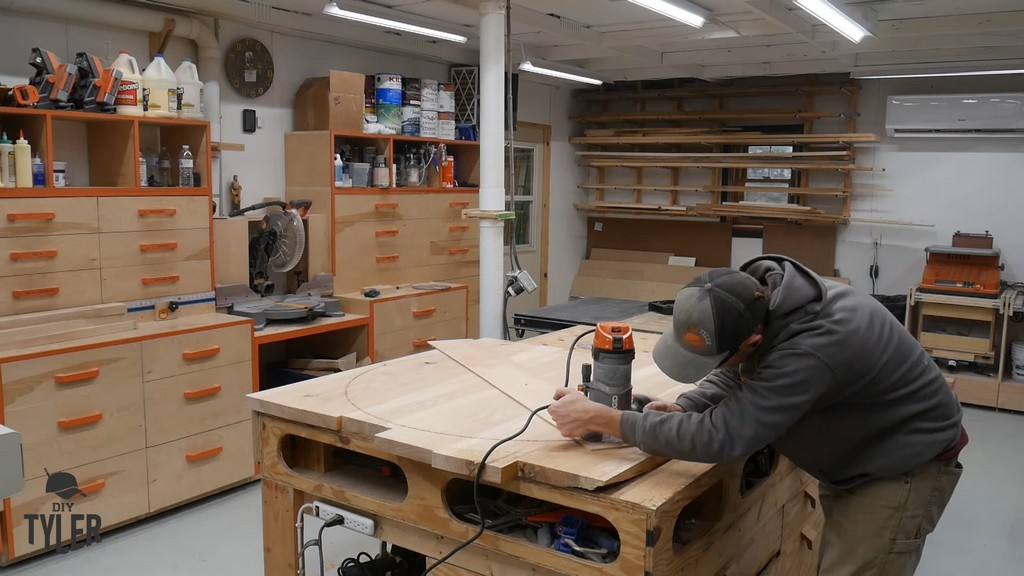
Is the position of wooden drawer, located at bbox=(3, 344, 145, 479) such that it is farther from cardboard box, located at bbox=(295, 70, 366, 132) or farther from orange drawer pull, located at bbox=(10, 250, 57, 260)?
cardboard box, located at bbox=(295, 70, 366, 132)

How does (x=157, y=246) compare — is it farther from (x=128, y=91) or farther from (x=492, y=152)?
(x=492, y=152)

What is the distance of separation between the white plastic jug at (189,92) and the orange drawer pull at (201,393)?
4.58 feet

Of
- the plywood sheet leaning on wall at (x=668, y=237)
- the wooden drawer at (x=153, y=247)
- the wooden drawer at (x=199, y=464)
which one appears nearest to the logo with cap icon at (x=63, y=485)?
the wooden drawer at (x=199, y=464)

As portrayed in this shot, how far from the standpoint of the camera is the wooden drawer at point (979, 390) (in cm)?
598

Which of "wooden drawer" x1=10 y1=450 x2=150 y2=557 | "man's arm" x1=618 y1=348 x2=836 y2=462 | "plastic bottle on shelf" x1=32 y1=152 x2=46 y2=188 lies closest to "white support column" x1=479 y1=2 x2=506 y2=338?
"wooden drawer" x1=10 y1=450 x2=150 y2=557

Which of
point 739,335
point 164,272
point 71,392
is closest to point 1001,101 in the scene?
point 739,335

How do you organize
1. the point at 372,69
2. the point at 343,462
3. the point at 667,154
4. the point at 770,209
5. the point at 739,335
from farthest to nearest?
1. the point at 667,154
2. the point at 770,209
3. the point at 372,69
4. the point at 343,462
5. the point at 739,335

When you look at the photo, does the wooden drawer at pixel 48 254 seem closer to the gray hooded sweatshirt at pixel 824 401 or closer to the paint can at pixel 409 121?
the paint can at pixel 409 121

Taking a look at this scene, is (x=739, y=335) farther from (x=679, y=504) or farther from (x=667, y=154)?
(x=667, y=154)

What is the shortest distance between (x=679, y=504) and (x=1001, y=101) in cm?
589

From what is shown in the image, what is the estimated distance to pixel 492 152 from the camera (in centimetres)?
409

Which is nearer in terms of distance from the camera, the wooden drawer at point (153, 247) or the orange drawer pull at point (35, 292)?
the orange drawer pull at point (35, 292)

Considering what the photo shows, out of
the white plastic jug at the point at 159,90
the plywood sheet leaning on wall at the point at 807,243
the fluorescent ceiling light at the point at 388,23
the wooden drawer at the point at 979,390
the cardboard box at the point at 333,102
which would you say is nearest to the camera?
the white plastic jug at the point at 159,90

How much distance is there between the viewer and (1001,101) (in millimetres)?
6266
